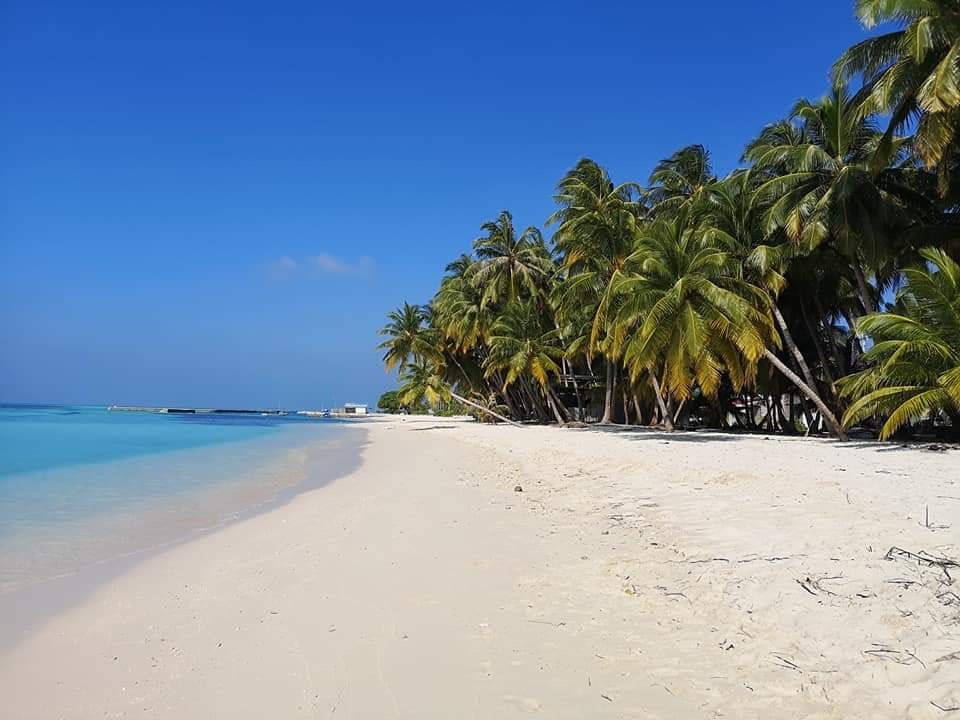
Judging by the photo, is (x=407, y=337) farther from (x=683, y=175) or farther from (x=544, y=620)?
(x=544, y=620)

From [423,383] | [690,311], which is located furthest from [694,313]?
[423,383]

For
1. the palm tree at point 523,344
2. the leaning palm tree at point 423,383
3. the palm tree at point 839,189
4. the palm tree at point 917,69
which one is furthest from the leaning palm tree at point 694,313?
the leaning palm tree at point 423,383

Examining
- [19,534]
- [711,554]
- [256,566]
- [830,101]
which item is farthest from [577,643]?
[830,101]

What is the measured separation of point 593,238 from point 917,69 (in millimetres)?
14373

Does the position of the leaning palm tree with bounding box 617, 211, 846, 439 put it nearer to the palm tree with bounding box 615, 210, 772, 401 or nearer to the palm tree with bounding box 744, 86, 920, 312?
the palm tree with bounding box 615, 210, 772, 401

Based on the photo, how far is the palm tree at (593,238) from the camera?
27.2m

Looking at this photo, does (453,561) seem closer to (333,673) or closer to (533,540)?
(533,540)

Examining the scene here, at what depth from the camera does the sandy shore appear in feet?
10.8

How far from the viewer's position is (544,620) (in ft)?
14.5

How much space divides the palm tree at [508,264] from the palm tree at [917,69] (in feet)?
A: 75.7

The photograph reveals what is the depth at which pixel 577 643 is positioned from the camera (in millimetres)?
4000

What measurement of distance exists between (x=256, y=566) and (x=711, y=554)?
4555mm

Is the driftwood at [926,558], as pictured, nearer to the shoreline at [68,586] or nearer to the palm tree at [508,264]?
the shoreline at [68,586]

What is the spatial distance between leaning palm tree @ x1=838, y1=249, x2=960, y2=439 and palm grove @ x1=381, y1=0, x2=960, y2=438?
4 centimetres
